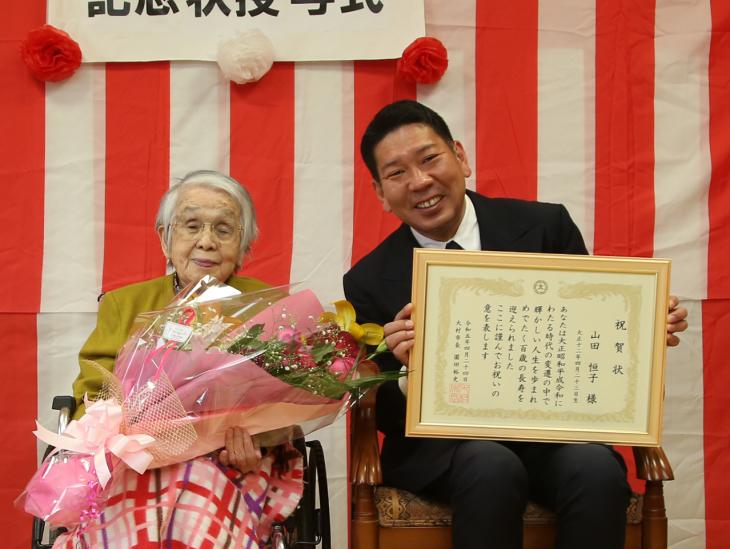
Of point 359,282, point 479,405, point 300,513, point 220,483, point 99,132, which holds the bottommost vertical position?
point 300,513

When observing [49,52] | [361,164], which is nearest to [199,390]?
[361,164]

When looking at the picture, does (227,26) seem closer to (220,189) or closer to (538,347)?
(220,189)

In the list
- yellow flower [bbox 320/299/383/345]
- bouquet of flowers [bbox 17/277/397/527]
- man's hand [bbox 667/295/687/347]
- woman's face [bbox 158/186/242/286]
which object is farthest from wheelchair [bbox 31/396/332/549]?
man's hand [bbox 667/295/687/347]

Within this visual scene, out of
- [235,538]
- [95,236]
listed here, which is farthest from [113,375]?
[95,236]

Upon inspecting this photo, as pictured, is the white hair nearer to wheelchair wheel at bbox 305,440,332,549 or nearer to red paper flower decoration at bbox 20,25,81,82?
wheelchair wheel at bbox 305,440,332,549

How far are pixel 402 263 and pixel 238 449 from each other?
745mm

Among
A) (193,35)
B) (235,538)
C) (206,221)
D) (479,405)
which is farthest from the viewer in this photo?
(193,35)

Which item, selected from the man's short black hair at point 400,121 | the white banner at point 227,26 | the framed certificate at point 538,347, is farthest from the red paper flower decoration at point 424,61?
the framed certificate at point 538,347

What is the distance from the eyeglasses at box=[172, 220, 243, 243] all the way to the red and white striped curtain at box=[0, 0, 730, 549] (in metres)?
0.75

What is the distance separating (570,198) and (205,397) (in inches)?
71.7

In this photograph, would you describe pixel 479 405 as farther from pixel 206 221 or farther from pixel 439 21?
pixel 439 21

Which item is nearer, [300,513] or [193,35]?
[300,513]

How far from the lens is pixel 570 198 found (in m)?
3.17

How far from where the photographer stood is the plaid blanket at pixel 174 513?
174 cm
